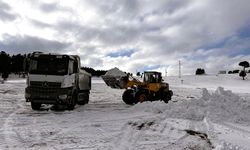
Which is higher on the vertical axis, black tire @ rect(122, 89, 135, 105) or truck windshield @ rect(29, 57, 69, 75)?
truck windshield @ rect(29, 57, 69, 75)

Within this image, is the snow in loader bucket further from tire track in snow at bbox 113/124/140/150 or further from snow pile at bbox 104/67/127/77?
tire track in snow at bbox 113/124/140/150

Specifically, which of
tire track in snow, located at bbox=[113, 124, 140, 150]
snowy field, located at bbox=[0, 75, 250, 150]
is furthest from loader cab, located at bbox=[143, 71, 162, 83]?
tire track in snow, located at bbox=[113, 124, 140, 150]

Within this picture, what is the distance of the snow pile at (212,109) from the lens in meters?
16.3

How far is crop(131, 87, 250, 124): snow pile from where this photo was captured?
16266mm

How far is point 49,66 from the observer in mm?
19453

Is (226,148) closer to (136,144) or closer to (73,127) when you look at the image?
(136,144)

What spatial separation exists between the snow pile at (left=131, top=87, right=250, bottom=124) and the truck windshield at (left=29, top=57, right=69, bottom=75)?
5032 millimetres

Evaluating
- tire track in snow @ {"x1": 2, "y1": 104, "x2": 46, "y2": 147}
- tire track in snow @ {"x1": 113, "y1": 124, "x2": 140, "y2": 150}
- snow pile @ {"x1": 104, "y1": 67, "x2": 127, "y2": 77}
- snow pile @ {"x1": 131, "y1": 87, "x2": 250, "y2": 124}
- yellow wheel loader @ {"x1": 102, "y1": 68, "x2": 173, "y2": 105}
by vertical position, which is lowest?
tire track in snow @ {"x1": 113, "y1": 124, "x2": 140, "y2": 150}

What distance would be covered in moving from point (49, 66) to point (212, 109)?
8.72 m

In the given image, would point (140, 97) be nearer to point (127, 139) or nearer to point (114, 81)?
point (114, 81)

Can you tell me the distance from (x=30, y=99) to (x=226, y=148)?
1247cm

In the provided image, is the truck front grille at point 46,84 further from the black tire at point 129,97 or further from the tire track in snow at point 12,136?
the black tire at point 129,97

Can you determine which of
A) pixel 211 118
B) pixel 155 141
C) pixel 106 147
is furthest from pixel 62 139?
pixel 211 118

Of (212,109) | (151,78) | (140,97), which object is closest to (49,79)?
(140,97)
